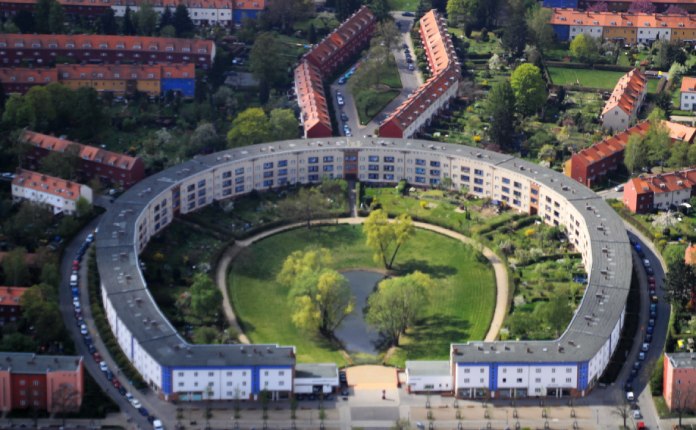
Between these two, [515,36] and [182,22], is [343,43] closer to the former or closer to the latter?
[182,22]

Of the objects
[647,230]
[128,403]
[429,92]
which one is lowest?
[128,403]

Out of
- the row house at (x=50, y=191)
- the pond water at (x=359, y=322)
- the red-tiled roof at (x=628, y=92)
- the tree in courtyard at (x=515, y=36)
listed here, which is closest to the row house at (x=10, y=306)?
the row house at (x=50, y=191)

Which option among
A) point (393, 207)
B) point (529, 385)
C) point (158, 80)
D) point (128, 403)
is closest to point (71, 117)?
point (158, 80)

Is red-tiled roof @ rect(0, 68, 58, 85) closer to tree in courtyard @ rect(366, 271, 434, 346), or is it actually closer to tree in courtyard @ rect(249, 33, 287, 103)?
tree in courtyard @ rect(249, 33, 287, 103)

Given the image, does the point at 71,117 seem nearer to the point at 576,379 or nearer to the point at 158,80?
the point at 158,80

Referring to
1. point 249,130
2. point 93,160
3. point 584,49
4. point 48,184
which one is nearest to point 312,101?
point 249,130

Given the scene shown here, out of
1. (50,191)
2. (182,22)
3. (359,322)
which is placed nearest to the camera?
(359,322)
